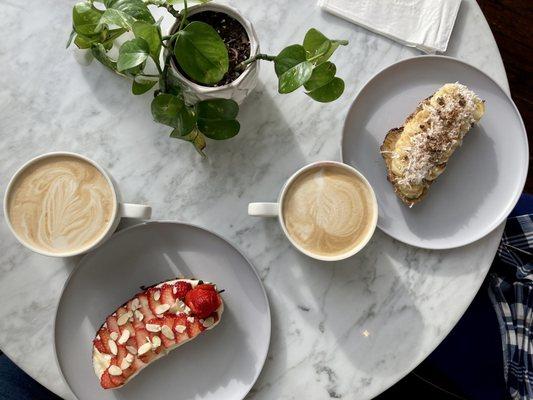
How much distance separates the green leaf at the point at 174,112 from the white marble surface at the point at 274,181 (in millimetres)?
271

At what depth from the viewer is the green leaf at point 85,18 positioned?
1.03 metres

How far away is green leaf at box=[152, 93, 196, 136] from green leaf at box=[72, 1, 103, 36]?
0.18m

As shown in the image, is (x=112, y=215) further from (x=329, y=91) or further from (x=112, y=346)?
(x=329, y=91)

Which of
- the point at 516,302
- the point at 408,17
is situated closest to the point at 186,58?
the point at 408,17

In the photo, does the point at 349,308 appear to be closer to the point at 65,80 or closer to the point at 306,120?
the point at 306,120

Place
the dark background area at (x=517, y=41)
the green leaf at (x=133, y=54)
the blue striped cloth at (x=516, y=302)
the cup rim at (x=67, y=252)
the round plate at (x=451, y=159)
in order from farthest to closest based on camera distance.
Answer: the dark background area at (x=517, y=41), the blue striped cloth at (x=516, y=302), the round plate at (x=451, y=159), the cup rim at (x=67, y=252), the green leaf at (x=133, y=54)

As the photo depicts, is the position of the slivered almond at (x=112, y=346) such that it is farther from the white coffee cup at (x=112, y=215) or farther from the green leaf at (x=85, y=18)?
the green leaf at (x=85, y=18)

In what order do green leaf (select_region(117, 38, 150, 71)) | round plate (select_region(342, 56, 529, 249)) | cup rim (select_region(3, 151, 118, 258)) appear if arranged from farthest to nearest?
round plate (select_region(342, 56, 529, 249)), cup rim (select_region(3, 151, 118, 258)), green leaf (select_region(117, 38, 150, 71))

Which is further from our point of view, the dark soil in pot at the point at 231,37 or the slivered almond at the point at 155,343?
the slivered almond at the point at 155,343

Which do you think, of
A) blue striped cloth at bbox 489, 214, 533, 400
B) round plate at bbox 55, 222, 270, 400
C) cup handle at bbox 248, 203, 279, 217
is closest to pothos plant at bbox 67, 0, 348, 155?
cup handle at bbox 248, 203, 279, 217

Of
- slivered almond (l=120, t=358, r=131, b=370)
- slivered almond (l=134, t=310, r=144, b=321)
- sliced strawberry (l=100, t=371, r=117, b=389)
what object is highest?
slivered almond (l=134, t=310, r=144, b=321)

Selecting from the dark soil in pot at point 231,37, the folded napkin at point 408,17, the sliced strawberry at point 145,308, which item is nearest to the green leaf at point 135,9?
the dark soil in pot at point 231,37

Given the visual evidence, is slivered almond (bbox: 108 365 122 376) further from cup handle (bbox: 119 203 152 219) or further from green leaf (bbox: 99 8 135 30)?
green leaf (bbox: 99 8 135 30)

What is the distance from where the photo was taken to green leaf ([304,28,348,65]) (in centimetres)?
96
